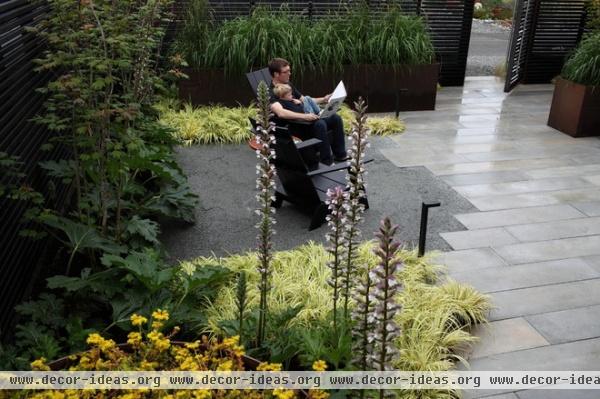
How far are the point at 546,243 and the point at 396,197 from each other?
1315 millimetres

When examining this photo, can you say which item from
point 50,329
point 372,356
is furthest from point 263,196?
point 50,329

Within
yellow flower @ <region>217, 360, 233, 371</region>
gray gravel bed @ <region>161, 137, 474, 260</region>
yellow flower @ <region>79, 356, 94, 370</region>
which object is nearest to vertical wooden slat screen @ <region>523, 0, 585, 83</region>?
gray gravel bed @ <region>161, 137, 474, 260</region>

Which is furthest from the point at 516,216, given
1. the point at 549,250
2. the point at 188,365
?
the point at 188,365

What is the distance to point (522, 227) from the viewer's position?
4.61 meters

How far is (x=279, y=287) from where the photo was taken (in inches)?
141

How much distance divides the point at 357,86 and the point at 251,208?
3654 millimetres

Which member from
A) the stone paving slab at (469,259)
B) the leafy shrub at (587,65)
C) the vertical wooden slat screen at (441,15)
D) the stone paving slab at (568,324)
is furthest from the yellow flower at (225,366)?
the vertical wooden slat screen at (441,15)

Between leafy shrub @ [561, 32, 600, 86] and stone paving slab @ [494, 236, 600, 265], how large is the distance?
10.7 feet

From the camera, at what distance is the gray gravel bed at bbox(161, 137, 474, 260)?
434 cm

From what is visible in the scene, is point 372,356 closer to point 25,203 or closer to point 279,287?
point 279,287

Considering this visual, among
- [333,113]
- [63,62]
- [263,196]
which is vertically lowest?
[333,113]

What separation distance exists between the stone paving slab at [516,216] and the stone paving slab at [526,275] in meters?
0.66

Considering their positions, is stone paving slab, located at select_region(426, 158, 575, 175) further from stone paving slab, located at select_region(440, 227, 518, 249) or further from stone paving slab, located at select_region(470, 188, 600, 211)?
stone paving slab, located at select_region(440, 227, 518, 249)

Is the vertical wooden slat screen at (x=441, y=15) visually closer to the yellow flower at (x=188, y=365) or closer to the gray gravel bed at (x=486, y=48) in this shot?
the gray gravel bed at (x=486, y=48)
